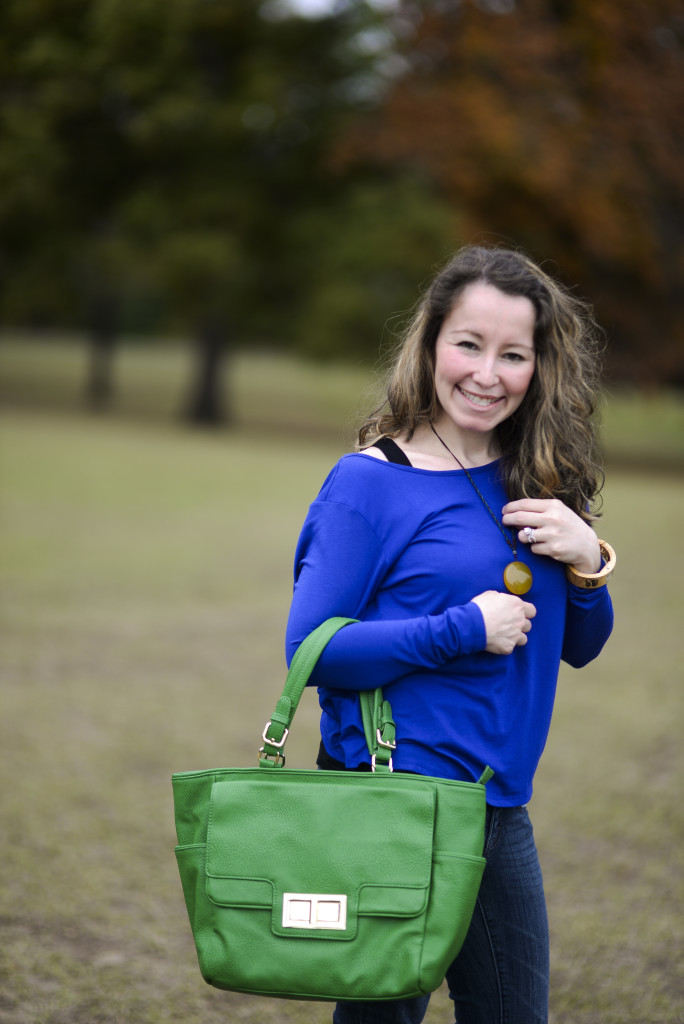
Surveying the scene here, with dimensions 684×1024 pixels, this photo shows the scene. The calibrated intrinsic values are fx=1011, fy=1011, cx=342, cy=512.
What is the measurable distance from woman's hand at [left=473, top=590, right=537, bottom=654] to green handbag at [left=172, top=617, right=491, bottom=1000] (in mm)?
238

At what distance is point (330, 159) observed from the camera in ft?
76.9

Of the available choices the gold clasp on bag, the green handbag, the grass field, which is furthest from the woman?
the grass field

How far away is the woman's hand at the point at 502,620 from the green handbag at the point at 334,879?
0.24 meters

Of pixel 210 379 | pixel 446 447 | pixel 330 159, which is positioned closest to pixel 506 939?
pixel 446 447

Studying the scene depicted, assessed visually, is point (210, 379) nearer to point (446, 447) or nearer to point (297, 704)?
point (446, 447)

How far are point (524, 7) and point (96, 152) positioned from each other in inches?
458

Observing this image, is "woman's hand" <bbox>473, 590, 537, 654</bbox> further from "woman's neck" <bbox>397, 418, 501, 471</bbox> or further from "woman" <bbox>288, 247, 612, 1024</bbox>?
"woman's neck" <bbox>397, 418, 501, 471</bbox>

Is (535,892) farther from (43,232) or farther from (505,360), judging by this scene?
(43,232)

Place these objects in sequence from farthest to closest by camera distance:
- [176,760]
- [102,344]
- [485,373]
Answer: [102,344] < [176,760] < [485,373]

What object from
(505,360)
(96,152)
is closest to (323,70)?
(96,152)

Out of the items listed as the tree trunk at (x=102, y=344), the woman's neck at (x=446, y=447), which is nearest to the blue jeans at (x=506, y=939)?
the woman's neck at (x=446, y=447)

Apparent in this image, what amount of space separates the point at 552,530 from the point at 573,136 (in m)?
18.6

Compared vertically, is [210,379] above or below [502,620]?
above

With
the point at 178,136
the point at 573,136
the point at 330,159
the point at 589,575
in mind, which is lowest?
the point at 589,575
